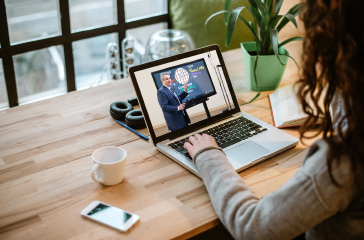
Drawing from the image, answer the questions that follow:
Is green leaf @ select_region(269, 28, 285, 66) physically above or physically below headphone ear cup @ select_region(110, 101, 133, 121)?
above

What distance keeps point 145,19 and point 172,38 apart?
1.31 ft

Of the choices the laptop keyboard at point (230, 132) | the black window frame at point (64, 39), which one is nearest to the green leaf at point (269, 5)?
the laptop keyboard at point (230, 132)

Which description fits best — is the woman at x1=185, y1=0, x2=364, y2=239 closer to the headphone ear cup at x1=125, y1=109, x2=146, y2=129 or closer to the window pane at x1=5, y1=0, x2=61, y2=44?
the headphone ear cup at x1=125, y1=109, x2=146, y2=129

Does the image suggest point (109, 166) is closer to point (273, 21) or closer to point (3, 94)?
point (273, 21)

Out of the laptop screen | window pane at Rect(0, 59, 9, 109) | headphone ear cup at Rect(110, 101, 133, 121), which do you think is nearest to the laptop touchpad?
the laptop screen

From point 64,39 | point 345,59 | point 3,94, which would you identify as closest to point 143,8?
point 64,39

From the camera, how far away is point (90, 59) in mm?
2797

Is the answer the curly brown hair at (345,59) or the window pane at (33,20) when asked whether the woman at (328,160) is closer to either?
the curly brown hair at (345,59)

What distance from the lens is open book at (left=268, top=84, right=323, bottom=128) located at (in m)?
1.21

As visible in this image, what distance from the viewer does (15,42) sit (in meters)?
2.35

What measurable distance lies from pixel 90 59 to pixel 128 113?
5.56ft

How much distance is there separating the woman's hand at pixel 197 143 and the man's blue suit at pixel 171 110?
95 mm

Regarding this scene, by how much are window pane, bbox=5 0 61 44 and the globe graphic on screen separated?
161cm

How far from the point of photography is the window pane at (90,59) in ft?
8.84
